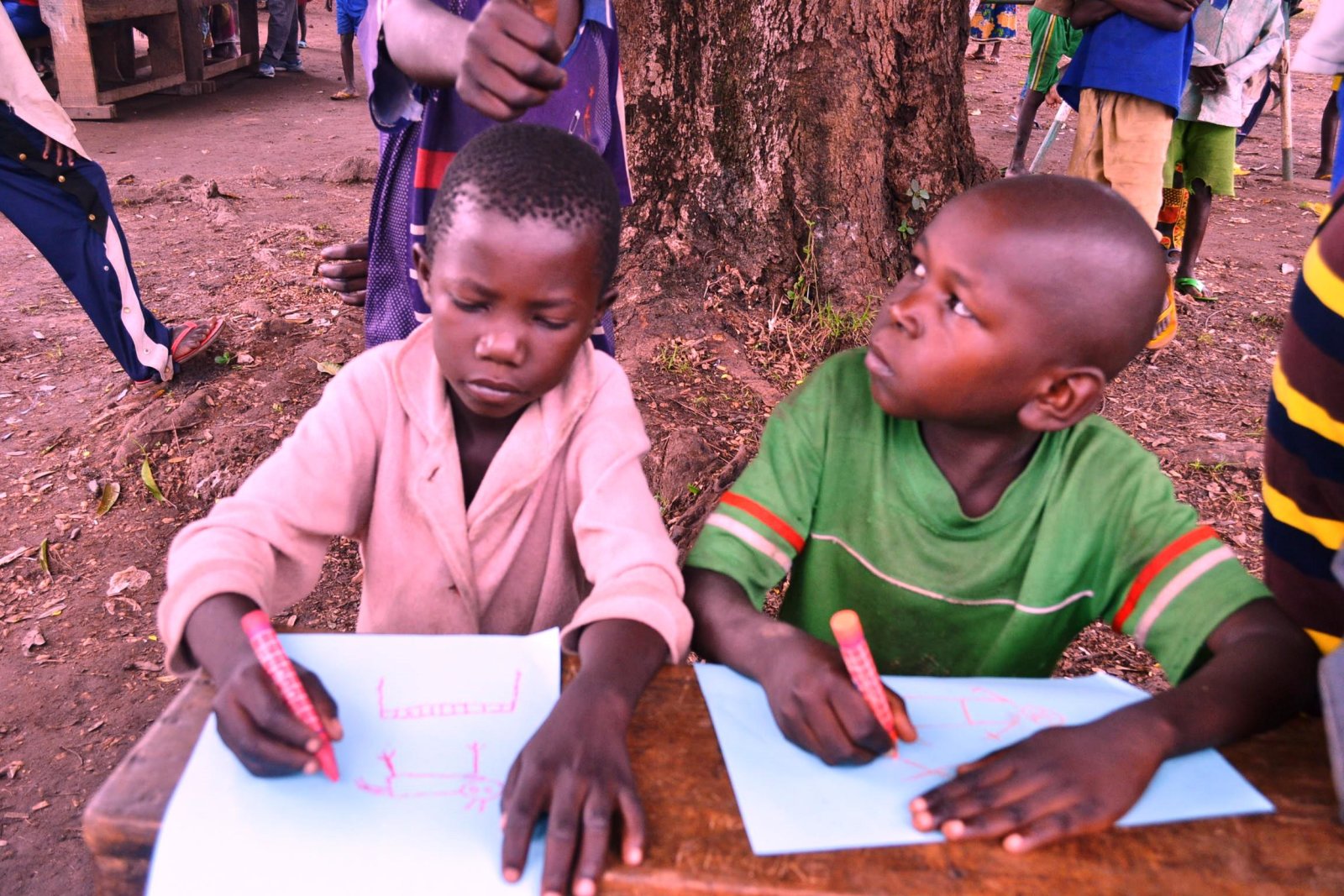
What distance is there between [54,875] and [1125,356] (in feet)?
6.31

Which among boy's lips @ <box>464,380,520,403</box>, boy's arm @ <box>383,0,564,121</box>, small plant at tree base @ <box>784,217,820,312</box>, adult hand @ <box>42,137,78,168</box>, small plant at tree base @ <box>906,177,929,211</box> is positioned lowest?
small plant at tree base @ <box>784,217,820,312</box>

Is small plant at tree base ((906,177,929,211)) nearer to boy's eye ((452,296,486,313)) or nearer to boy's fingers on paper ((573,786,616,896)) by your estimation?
boy's eye ((452,296,486,313))

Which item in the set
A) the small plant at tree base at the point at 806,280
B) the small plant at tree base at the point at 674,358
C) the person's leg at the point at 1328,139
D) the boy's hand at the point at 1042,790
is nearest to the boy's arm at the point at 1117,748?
the boy's hand at the point at 1042,790

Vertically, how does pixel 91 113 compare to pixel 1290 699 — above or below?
below

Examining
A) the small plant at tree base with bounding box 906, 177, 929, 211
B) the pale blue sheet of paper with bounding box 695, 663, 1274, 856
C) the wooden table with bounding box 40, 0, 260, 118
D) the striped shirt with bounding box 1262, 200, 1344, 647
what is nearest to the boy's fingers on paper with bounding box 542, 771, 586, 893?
the pale blue sheet of paper with bounding box 695, 663, 1274, 856

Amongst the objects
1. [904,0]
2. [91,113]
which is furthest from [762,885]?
[91,113]

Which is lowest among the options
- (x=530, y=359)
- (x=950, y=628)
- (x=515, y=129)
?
(x=950, y=628)

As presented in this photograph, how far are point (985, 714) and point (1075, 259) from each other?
0.50 metres

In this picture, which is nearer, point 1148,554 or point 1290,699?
point 1290,699

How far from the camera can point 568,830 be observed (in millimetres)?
759

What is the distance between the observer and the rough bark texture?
2.87 meters

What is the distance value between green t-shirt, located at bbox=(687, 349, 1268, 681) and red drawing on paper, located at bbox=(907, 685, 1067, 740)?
0.84 feet

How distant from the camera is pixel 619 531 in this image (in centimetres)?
113

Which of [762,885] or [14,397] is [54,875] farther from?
[14,397]
